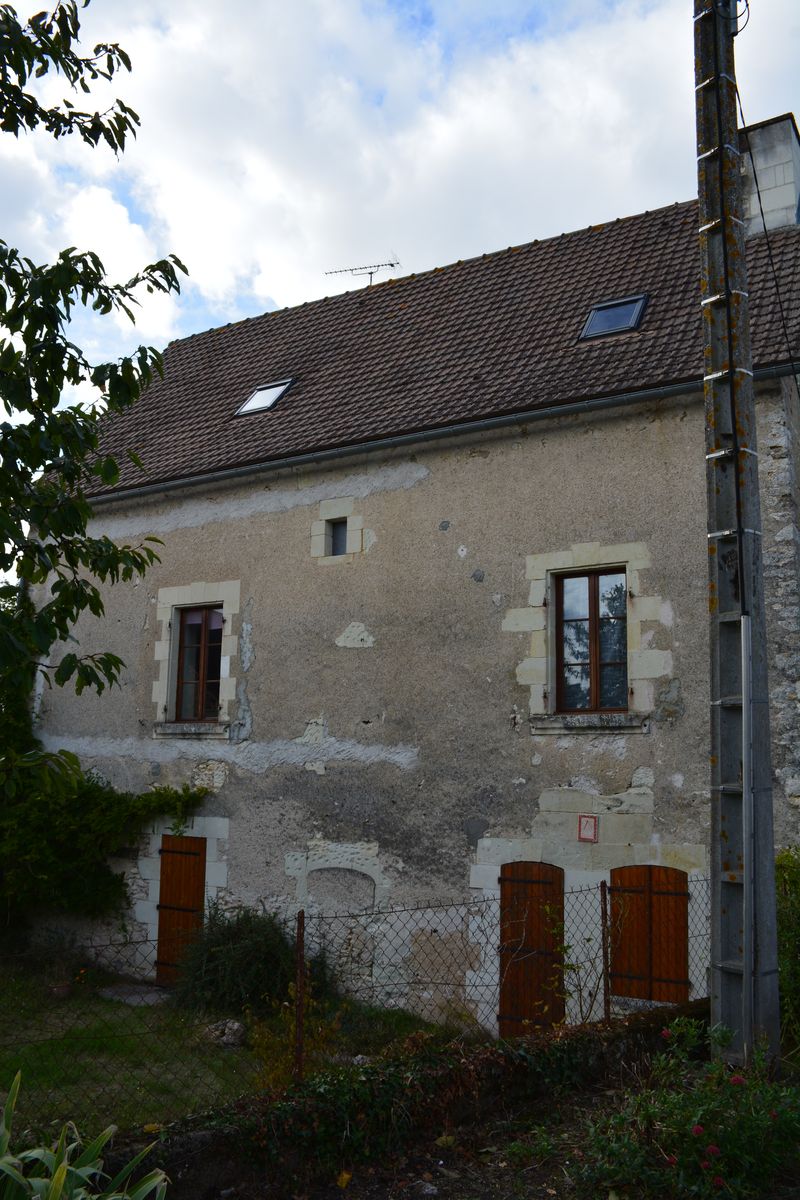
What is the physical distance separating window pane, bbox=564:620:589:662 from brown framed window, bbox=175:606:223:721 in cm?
394

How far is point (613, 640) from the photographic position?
336 inches

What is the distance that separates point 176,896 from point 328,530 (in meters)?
4.08

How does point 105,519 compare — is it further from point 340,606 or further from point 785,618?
point 785,618

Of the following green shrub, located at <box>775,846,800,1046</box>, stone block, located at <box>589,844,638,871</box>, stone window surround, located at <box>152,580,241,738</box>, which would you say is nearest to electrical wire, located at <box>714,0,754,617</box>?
green shrub, located at <box>775,846,800,1046</box>

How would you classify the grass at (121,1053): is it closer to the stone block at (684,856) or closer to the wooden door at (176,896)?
the wooden door at (176,896)

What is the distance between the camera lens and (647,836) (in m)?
7.97

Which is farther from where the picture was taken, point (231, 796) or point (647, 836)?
point (231, 796)

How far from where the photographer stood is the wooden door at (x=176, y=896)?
10484mm

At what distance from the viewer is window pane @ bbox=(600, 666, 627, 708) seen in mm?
8430

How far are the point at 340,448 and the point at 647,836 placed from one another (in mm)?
4629

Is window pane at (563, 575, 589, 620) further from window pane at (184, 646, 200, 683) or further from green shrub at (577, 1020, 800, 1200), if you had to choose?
green shrub at (577, 1020, 800, 1200)

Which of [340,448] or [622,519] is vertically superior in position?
[340,448]

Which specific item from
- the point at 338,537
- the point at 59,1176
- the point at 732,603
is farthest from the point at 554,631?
the point at 59,1176

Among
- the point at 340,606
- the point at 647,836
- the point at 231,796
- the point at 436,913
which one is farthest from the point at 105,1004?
the point at 647,836
